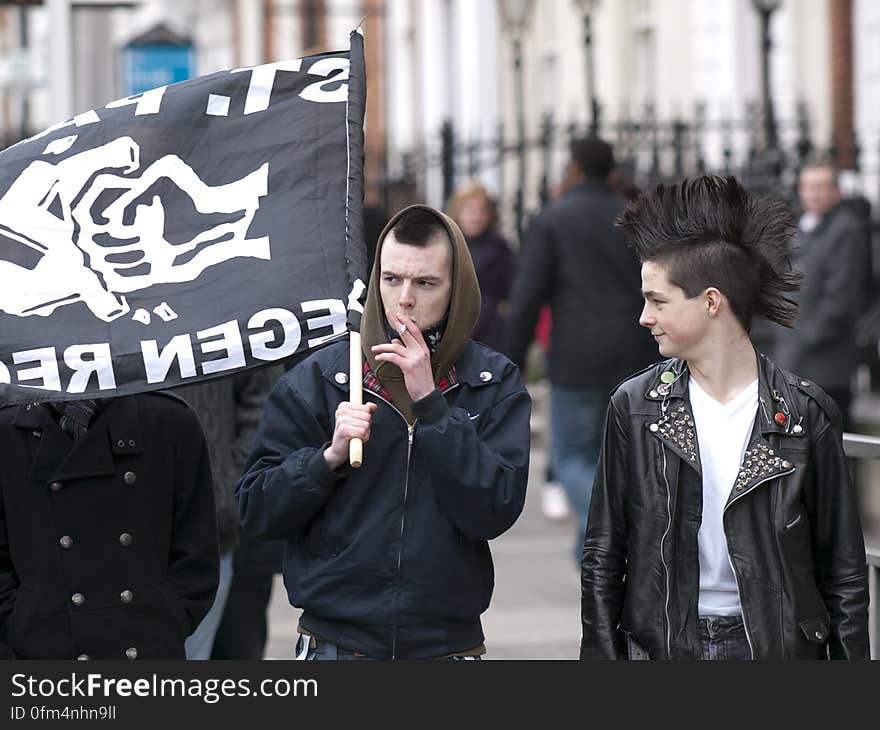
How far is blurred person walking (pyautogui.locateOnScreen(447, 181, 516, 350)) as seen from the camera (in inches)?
408

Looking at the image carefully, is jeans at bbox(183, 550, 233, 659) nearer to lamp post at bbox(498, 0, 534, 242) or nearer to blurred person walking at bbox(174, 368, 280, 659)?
blurred person walking at bbox(174, 368, 280, 659)

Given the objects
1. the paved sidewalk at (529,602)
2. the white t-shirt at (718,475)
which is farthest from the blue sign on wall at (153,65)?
the white t-shirt at (718,475)

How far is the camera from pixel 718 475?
12.3 feet

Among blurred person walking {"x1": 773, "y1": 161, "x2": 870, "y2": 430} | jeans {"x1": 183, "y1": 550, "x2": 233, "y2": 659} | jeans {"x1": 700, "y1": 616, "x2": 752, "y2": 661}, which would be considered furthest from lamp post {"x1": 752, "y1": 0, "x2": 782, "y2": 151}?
jeans {"x1": 700, "y1": 616, "x2": 752, "y2": 661}

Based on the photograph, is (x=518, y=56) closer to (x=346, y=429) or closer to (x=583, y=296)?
(x=583, y=296)

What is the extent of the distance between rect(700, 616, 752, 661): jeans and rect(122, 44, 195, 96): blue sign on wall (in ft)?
35.2

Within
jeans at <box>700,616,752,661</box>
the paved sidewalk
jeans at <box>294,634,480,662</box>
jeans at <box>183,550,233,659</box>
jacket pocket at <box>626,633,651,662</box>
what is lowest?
the paved sidewalk

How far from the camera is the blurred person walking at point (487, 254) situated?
1035 cm

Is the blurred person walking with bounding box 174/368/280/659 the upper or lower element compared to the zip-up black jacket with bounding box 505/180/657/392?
lower

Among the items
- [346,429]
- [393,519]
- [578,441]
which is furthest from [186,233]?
[578,441]

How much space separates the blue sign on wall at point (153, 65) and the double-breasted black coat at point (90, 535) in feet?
32.9

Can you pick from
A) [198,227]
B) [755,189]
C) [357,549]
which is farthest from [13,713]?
[755,189]

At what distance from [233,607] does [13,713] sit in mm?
2338

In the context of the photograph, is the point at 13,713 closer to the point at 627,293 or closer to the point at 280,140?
the point at 280,140
